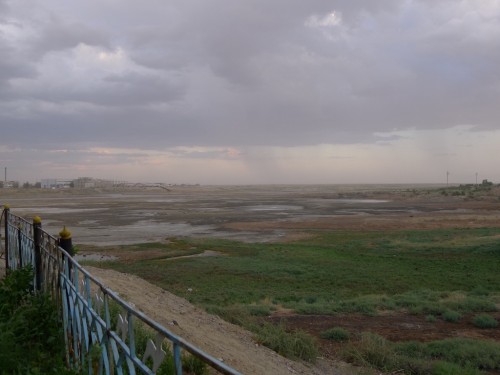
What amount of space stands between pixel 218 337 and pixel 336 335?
2.70 metres

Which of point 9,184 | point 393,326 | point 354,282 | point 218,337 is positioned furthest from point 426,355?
point 9,184

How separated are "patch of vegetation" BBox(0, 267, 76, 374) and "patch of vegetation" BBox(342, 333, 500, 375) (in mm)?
5287

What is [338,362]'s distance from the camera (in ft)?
27.0

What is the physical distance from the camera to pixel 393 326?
10.4m

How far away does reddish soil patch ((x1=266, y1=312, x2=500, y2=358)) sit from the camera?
9.72 metres

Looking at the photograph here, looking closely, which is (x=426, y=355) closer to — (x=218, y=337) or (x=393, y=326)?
(x=393, y=326)

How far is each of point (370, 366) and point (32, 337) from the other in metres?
5.50

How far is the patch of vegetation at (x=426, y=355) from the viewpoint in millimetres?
7750

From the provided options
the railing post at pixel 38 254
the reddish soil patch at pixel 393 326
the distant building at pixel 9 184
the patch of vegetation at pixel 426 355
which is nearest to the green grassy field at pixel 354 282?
the patch of vegetation at pixel 426 355

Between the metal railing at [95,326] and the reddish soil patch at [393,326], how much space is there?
469 centimetres

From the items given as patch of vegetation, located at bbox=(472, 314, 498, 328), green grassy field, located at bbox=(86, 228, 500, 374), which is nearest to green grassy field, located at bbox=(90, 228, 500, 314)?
green grassy field, located at bbox=(86, 228, 500, 374)

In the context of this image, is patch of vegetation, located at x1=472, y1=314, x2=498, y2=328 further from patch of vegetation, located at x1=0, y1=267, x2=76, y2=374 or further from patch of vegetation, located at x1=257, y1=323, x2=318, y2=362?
patch of vegetation, located at x1=0, y1=267, x2=76, y2=374

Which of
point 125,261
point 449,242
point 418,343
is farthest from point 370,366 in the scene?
point 449,242

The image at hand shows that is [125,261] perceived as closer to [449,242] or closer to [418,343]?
[418,343]
